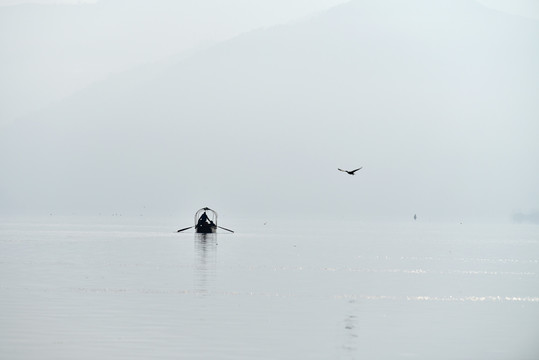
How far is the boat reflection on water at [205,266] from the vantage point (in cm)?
8050

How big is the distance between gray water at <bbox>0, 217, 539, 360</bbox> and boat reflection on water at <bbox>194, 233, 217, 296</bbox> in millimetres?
204

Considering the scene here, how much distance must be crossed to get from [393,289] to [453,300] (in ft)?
29.0

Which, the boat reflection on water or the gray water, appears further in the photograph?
the boat reflection on water

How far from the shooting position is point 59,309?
203 feet

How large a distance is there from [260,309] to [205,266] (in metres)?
42.2

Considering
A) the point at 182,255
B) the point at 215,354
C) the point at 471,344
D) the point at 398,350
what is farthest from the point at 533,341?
the point at 182,255

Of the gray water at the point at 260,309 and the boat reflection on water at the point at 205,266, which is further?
the boat reflection on water at the point at 205,266

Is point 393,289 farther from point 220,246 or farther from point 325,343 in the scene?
point 220,246

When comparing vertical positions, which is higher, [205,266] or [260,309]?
[205,266]

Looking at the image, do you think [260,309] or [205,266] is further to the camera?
[205,266]

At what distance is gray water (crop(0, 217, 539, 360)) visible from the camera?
161 feet

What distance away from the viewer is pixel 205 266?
107 metres

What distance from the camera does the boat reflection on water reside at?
3169 inches

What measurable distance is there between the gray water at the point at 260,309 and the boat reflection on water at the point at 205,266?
0.67 feet
